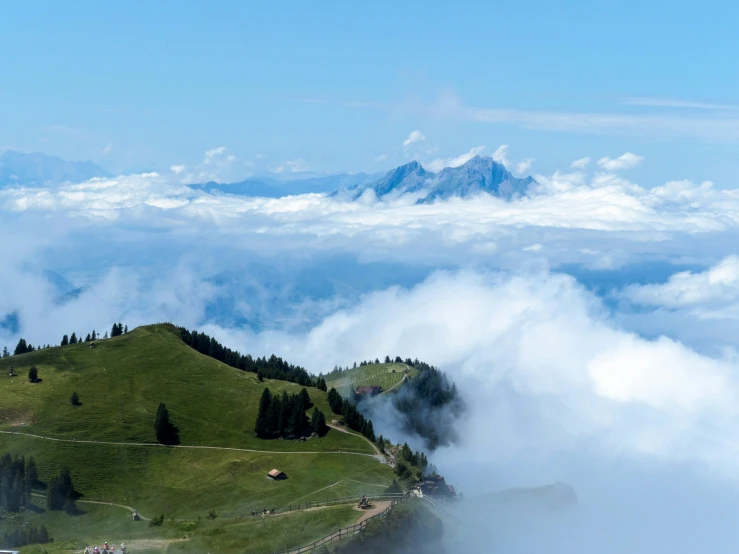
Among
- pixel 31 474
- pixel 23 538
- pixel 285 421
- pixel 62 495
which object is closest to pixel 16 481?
pixel 31 474

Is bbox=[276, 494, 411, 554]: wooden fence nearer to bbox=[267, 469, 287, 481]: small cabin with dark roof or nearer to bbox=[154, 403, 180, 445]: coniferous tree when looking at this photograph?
bbox=[267, 469, 287, 481]: small cabin with dark roof

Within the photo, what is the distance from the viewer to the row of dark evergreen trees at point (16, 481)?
11533 cm

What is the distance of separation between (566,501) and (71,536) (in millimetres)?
116157

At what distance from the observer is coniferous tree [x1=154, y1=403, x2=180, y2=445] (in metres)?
147

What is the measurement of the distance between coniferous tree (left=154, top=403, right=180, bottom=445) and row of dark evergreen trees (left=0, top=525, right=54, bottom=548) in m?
50.2

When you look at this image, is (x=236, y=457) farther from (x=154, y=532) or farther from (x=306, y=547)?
(x=306, y=547)

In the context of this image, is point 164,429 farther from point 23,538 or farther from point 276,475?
point 23,538

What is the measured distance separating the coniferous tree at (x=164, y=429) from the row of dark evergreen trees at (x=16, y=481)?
26.0m

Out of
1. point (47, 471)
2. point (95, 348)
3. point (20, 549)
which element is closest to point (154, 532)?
point (20, 549)

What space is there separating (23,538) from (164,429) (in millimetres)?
58276

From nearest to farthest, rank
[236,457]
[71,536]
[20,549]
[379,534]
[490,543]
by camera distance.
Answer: [20,549] < [379,534] < [71,536] < [490,543] < [236,457]

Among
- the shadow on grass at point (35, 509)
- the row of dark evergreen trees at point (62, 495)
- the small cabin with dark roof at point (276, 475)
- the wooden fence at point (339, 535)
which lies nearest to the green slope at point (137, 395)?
the small cabin with dark roof at point (276, 475)

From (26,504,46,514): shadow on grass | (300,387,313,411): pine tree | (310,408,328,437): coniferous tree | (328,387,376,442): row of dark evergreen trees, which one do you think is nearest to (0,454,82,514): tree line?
(26,504,46,514): shadow on grass

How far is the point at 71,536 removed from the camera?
4176 inches
